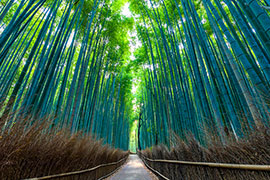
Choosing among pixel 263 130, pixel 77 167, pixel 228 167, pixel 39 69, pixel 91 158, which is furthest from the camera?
pixel 91 158

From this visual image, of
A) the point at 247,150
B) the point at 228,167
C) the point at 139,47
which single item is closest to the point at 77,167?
the point at 228,167

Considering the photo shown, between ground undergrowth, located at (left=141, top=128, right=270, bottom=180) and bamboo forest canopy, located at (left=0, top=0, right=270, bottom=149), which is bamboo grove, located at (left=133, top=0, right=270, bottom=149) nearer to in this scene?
bamboo forest canopy, located at (left=0, top=0, right=270, bottom=149)

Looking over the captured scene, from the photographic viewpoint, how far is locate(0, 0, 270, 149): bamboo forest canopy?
66.1 inches

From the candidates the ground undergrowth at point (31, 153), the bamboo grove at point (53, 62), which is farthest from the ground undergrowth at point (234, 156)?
the bamboo grove at point (53, 62)

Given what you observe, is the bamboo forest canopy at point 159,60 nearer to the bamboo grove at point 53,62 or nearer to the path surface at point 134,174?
the bamboo grove at point 53,62

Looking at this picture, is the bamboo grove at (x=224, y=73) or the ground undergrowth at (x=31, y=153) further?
the bamboo grove at (x=224, y=73)

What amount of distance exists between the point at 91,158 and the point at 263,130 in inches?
131

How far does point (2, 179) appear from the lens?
112 centimetres

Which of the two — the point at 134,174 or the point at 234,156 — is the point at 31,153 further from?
the point at 134,174

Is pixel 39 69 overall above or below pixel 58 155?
above

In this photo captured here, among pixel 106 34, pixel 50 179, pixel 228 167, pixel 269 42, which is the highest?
pixel 106 34

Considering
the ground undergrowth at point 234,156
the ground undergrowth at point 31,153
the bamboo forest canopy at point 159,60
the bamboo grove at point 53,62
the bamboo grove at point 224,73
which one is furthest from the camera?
the bamboo grove at point 53,62

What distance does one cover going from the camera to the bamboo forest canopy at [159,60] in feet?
5.50

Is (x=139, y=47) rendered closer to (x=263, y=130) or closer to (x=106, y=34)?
(x=106, y=34)
